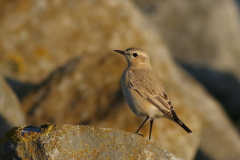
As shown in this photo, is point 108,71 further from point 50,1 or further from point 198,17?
point 198,17

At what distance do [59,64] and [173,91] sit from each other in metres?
4.52

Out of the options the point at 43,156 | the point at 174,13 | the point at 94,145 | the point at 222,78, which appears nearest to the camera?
the point at 43,156

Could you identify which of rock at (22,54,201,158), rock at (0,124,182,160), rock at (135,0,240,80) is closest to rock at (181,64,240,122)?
rock at (135,0,240,80)

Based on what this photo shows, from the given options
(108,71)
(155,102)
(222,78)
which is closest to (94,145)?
(155,102)

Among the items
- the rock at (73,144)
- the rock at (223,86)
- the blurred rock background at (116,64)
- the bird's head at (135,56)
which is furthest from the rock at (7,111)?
Answer: the rock at (223,86)

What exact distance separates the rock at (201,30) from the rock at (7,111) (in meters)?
10.8

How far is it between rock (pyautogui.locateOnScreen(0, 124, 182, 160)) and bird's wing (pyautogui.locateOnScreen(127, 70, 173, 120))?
1.91 metres

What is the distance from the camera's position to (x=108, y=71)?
11859 mm

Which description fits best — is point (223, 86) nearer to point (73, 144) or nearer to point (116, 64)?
point (116, 64)

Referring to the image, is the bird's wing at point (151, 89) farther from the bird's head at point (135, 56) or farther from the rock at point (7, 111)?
the rock at point (7, 111)

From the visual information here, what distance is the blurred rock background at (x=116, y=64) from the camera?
35.6ft

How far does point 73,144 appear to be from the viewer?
5.55 meters

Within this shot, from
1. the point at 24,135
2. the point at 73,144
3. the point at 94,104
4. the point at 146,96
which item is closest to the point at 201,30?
the point at 94,104

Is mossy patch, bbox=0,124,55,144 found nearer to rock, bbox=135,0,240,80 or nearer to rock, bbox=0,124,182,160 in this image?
rock, bbox=0,124,182,160
